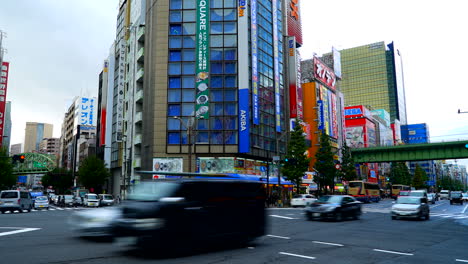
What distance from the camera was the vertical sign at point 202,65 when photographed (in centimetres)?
5081

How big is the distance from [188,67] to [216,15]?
8.70 metres

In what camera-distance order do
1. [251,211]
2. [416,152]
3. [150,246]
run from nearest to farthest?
[150,246] < [251,211] < [416,152]

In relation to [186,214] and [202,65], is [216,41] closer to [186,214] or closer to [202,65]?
[202,65]


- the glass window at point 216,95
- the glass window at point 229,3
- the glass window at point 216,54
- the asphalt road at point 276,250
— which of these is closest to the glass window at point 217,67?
the glass window at point 216,54

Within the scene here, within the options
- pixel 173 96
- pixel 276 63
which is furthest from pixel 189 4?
pixel 276 63

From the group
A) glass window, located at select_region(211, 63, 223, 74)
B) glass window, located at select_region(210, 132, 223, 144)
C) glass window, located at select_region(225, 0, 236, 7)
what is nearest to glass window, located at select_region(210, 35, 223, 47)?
glass window, located at select_region(211, 63, 223, 74)

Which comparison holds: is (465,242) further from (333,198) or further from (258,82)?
(258,82)

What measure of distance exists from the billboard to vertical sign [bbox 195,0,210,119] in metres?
22.0

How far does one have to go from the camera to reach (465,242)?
41.9 ft

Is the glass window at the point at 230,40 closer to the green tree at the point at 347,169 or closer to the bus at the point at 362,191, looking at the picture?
the bus at the point at 362,191

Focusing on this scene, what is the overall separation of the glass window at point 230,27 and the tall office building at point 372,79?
407 ft

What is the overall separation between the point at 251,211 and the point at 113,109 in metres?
63.7

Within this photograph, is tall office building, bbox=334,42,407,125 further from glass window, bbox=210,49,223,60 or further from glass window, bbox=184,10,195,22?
glass window, bbox=184,10,195,22

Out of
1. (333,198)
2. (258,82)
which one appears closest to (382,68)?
(258,82)
